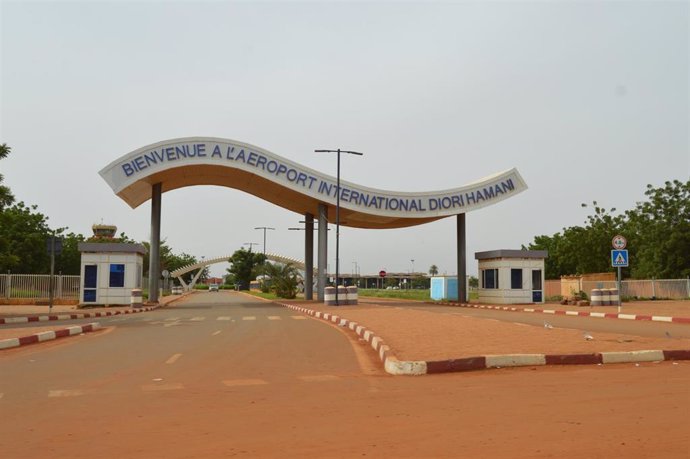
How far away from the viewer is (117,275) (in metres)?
36.5

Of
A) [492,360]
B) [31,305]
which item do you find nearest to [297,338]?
[492,360]

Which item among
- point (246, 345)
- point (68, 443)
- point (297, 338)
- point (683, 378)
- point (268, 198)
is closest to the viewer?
point (68, 443)

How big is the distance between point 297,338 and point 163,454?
10.8 meters

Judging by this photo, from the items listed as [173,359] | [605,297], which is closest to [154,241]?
[605,297]

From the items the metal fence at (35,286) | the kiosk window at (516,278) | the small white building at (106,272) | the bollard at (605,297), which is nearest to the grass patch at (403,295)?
the kiosk window at (516,278)

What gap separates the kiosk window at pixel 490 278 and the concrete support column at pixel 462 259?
7.81 ft

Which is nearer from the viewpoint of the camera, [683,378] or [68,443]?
[68,443]

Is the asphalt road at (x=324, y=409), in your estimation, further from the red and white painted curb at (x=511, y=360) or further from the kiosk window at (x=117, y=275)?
the kiosk window at (x=117, y=275)

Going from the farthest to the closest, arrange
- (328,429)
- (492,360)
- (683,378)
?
(492,360)
(683,378)
(328,429)

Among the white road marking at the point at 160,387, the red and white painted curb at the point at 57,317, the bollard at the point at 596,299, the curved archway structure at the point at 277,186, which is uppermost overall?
the curved archway structure at the point at 277,186

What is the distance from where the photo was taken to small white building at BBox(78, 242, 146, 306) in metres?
36.2

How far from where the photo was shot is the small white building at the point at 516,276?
39406 mm

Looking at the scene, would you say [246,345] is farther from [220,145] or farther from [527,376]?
[220,145]

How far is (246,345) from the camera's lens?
14070mm
